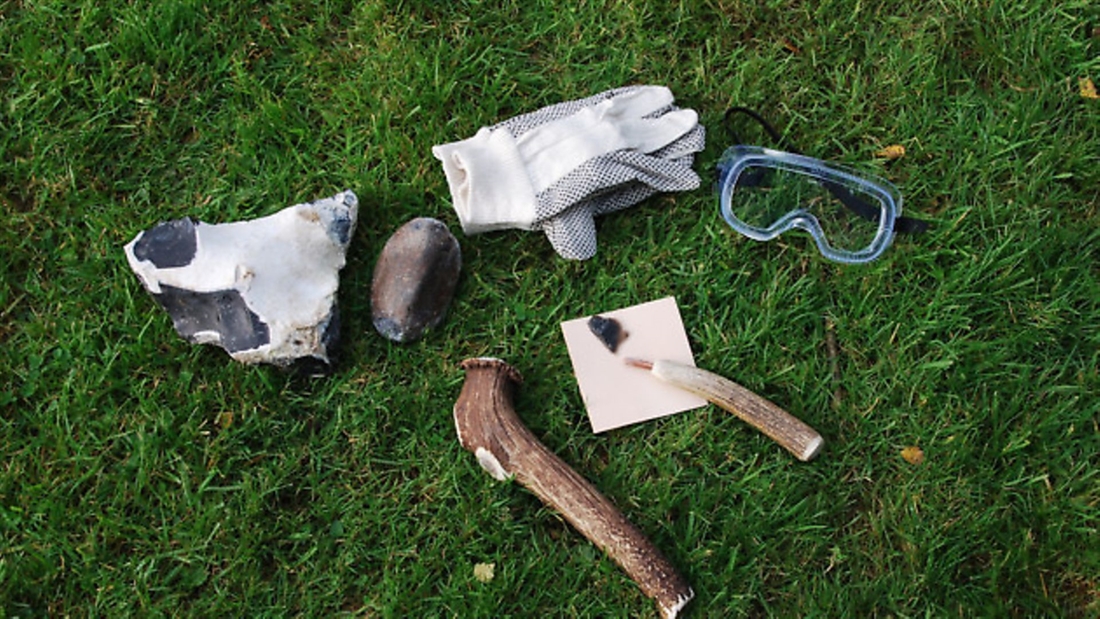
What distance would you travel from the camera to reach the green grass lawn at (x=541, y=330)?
279 centimetres

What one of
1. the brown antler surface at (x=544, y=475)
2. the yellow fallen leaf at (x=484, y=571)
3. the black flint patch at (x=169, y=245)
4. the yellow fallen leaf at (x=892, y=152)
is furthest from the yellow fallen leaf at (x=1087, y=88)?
the black flint patch at (x=169, y=245)

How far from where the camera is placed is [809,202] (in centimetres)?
322

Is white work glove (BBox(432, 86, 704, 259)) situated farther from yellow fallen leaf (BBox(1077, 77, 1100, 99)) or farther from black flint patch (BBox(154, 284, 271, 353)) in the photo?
yellow fallen leaf (BBox(1077, 77, 1100, 99))

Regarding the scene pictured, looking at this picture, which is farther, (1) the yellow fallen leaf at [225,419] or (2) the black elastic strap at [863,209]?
(2) the black elastic strap at [863,209]

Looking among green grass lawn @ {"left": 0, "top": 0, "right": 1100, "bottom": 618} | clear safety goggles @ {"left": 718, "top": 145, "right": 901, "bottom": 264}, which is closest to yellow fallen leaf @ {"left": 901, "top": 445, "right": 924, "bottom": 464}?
green grass lawn @ {"left": 0, "top": 0, "right": 1100, "bottom": 618}

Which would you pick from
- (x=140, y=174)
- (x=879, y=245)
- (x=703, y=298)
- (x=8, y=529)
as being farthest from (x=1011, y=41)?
(x=8, y=529)

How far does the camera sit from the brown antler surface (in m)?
2.69

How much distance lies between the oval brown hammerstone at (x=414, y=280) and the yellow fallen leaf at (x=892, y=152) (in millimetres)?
1525

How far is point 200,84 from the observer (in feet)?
11.1

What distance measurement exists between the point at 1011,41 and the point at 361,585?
9.51ft

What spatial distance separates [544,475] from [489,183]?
3.19 ft

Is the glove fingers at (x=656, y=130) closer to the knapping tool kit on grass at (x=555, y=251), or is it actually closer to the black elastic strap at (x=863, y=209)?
the knapping tool kit on grass at (x=555, y=251)

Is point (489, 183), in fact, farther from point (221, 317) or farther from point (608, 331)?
point (221, 317)

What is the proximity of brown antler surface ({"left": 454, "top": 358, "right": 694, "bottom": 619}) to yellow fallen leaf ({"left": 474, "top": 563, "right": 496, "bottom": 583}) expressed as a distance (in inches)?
9.5
